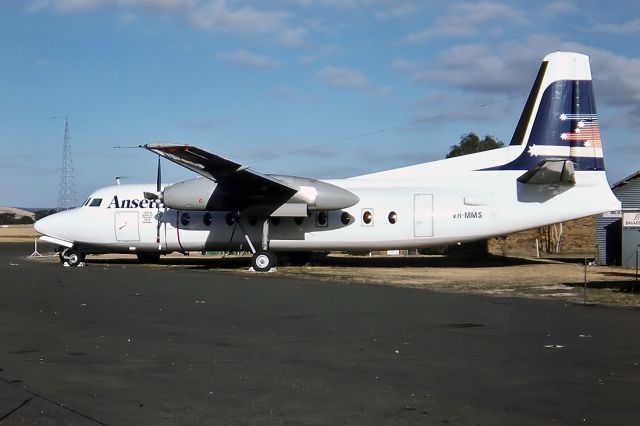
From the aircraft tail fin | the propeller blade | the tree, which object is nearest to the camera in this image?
the aircraft tail fin

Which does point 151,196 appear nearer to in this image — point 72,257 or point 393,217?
point 72,257

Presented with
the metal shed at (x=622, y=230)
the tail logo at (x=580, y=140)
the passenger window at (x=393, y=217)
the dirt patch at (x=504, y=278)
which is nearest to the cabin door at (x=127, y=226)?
the dirt patch at (x=504, y=278)

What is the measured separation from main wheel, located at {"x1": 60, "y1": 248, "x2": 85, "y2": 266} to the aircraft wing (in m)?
6.55

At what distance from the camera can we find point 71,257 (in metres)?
27.1

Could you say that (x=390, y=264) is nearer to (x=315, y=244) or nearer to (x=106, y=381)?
(x=315, y=244)

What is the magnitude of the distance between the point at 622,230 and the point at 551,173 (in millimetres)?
7040

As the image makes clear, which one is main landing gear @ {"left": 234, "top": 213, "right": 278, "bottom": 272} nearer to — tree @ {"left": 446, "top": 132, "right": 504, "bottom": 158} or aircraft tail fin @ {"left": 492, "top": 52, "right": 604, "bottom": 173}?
aircraft tail fin @ {"left": 492, "top": 52, "right": 604, "bottom": 173}

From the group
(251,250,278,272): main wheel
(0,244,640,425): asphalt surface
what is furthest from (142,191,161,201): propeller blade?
(0,244,640,425): asphalt surface

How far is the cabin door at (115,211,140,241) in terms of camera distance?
1035 inches

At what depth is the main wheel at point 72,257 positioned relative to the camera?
27125 millimetres

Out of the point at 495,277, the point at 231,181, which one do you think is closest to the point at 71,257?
the point at 231,181

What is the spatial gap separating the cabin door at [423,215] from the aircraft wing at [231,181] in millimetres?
4275

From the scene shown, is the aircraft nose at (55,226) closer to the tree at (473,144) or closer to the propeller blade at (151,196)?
the propeller blade at (151,196)

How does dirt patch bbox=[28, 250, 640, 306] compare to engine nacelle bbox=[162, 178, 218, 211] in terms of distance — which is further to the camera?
engine nacelle bbox=[162, 178, 218, 211]
